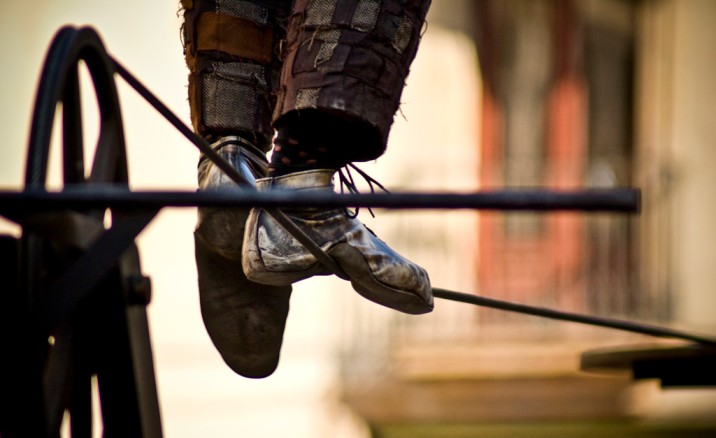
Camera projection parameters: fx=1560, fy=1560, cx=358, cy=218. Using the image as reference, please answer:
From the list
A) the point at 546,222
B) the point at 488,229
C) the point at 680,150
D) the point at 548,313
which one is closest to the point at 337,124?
the point at 548,313

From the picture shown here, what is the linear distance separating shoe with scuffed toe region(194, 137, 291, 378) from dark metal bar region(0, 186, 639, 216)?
2.18 ft

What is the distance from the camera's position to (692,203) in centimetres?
818

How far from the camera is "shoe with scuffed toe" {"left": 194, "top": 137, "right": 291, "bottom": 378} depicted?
6.49 ft

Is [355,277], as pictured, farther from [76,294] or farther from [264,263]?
[76,294]

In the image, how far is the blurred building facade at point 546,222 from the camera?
25.5ft

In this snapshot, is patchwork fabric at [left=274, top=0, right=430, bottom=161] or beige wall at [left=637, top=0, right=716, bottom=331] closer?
patchwork fabric at [left=274, top=0, right=430, bottom=161]

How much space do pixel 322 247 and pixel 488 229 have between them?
6192 mm

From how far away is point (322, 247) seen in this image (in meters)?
1.79

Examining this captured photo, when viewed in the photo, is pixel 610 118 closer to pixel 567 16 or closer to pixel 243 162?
pixel 567 16

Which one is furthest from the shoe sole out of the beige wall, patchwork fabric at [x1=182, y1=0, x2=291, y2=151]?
the beige wall

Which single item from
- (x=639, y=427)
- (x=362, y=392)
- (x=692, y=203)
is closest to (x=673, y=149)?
(x=692, y=203)

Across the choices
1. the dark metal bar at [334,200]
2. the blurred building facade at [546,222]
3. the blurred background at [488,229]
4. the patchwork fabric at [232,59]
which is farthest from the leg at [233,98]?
the blurred building facade at [546,222]

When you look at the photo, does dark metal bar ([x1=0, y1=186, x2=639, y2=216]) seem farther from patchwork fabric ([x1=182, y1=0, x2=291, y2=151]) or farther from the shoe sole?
patchwork fabric ([x1=182, y1=0, x2=291, y2=151])

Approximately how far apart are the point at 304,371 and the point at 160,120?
4.66 ft
